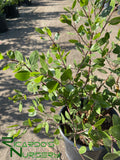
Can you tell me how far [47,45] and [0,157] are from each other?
2.89 metres

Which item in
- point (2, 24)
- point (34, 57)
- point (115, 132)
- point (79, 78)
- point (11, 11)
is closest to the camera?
point (115, 132)

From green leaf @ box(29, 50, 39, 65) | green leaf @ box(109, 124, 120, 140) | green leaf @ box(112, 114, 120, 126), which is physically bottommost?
green leaf @ box(112, 114, 120, 126)

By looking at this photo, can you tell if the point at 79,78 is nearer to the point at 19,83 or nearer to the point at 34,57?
the point at 34,57

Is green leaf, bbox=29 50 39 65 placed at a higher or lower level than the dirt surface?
higher

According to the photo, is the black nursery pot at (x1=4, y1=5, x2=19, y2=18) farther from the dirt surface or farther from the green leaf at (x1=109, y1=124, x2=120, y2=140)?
the green leaf at (x1=109, y1=124, x2=120, y2=140)

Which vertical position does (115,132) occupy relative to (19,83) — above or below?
above

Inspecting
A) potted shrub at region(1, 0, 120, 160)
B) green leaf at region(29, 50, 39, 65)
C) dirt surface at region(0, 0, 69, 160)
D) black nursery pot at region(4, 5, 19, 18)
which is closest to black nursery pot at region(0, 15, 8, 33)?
dirt surface at region(0, 0, 69, 160)

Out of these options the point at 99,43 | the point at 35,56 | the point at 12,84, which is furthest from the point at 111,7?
the point at 12,84

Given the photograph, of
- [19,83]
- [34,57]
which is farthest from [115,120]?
[19,83]

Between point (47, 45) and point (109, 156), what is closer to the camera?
point (109, 156)

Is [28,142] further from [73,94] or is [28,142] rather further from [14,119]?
[73,94]

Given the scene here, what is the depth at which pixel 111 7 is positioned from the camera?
74cm

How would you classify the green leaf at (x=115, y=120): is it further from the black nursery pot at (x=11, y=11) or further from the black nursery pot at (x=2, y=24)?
the black nursery pot at (x=11, y=11)

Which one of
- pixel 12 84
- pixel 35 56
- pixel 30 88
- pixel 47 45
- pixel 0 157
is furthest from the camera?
pixel 47 45
